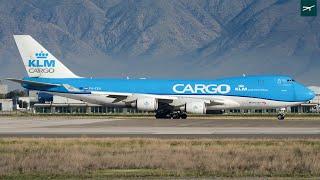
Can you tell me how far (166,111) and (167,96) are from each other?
161 centimetres

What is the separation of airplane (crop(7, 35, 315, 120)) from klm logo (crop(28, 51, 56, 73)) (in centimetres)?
107

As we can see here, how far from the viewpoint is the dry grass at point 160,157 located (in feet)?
87.7

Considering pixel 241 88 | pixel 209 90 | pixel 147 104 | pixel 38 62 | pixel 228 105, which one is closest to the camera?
pixel 147 104

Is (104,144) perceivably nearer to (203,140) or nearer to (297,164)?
(203,140)

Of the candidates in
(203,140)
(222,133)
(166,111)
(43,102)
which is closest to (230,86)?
(166,111)

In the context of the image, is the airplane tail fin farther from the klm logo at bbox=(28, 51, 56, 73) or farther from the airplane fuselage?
the airplane fuselage

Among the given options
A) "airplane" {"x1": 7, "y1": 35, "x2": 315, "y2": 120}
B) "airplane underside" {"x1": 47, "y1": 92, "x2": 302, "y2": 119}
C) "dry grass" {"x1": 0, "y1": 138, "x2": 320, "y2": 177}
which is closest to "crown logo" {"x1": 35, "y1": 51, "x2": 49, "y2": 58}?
"airplane" {"x1": 7, "y1": 35, "x2": 315, "y2": 120}

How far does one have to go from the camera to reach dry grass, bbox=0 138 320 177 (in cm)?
2672

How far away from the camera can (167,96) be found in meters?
83.8

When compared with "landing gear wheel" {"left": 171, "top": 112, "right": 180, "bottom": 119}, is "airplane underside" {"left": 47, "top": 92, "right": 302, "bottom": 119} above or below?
above

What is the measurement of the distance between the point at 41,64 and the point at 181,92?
17.7 meters

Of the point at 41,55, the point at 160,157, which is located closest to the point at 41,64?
the point at 41,55

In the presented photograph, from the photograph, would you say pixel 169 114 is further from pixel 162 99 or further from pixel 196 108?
pixel 196 108

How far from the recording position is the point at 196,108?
8056 centimetres
